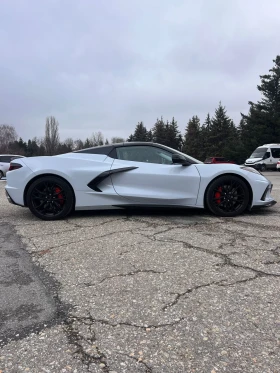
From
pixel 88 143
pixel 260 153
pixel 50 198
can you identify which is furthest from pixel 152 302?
pixel 88 143

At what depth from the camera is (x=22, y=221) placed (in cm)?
534

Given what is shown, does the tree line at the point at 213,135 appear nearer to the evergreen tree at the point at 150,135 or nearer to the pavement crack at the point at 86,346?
the evergreen tree at the point at 150,135

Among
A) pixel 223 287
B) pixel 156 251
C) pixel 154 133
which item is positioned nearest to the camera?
pixel 223 287

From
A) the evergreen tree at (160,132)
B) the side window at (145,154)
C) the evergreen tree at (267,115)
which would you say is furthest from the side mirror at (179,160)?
the evergreen tree at (160,132)

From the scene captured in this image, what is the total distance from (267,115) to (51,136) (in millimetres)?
60232

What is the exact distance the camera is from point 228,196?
5.43 meters

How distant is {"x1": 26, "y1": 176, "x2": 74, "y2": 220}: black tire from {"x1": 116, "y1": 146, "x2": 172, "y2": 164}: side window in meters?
1.11

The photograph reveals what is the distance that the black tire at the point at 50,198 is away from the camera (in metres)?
5.29

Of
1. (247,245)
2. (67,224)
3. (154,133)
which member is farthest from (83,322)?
(154,133)

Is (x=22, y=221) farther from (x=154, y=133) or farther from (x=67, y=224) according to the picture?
(x=154, y=133)

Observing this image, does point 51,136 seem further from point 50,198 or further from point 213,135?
point 50,198

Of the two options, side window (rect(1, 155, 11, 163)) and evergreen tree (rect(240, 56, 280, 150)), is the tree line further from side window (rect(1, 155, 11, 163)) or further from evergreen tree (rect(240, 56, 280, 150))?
side window (rect(1, 155, 11, 163))

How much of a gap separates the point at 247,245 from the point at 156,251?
111 cm

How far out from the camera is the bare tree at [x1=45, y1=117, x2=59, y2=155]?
82.1 meters
